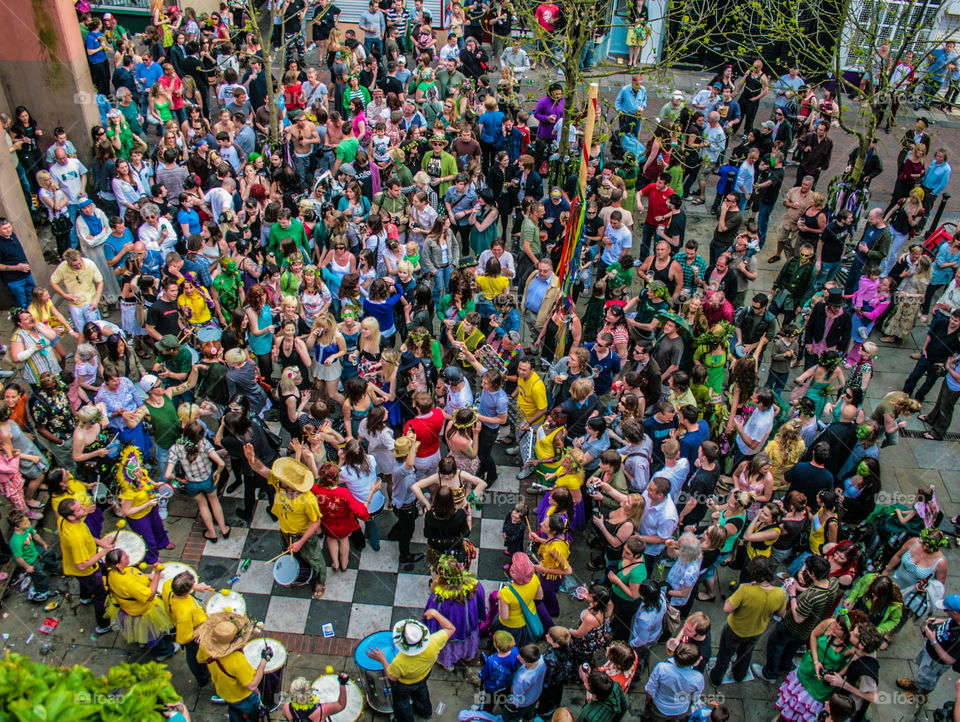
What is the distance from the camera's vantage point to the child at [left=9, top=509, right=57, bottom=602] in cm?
707

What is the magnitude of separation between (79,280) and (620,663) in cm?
760

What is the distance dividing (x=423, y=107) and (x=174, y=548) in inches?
355

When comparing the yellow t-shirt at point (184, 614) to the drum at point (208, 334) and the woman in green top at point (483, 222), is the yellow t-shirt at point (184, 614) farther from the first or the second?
the woman in green top at point (483, 222)

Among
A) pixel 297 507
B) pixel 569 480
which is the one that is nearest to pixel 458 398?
pixel 569 480

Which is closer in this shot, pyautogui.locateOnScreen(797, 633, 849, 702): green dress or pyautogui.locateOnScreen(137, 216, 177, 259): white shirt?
pyautogui.locateOnScreen(797, 633, 849, 702): green dress

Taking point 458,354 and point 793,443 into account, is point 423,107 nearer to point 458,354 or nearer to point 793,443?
point 458,354

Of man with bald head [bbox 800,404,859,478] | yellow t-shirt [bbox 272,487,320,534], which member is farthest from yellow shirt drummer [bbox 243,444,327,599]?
man with bald head [bbox 800,404,859,478]

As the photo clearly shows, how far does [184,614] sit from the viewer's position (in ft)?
20.5

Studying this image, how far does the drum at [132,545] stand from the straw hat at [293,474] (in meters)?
1.28

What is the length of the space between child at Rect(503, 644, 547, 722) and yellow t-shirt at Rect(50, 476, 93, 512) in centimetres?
405

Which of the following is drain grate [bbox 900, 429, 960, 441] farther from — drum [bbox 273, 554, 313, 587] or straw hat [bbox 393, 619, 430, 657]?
drum [bbox 273, 554, 313, 587]

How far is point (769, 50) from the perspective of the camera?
64.6 feet

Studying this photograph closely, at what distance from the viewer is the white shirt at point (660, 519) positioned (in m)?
7.04

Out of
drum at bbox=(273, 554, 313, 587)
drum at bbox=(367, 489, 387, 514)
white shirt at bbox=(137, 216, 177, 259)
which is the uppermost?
white shirt at bbox=(137, 216, 177, 259)
